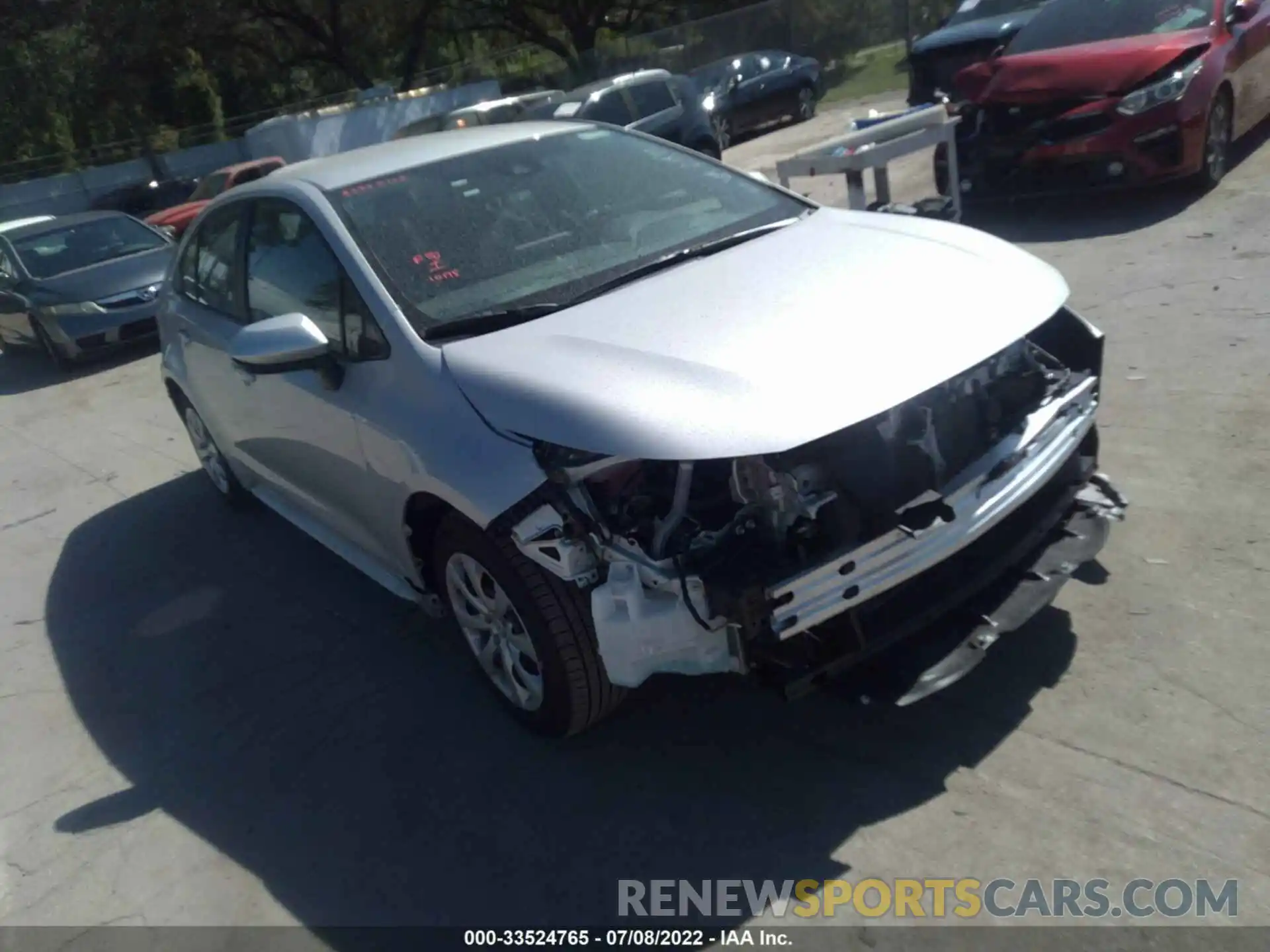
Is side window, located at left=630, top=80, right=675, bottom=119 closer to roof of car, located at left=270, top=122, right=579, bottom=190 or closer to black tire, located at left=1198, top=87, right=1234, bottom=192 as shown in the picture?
black tire, located at left=1198, top=87, right=1234, bottom=192

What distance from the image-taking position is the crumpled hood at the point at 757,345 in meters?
2.89

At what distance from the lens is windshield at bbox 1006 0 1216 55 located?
28.1 feet

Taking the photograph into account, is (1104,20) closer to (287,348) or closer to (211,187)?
(287,348)

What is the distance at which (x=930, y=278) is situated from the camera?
3477mm

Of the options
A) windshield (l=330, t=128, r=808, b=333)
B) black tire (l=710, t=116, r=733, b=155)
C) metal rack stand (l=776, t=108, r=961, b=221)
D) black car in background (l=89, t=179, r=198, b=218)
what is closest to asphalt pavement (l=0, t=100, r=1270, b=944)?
windshield (l=330, t=128, r=808, b=333)

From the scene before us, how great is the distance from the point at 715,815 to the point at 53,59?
143 ft

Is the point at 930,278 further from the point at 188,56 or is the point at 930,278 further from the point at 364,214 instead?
the point at 188,56

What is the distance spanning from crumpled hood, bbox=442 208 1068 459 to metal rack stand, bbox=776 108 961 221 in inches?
79.3

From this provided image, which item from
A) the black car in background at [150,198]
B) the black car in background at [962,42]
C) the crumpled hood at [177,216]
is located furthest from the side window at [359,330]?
the black car in background at [150,198]

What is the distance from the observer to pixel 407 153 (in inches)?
176

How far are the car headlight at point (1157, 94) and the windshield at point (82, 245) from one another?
998 cm

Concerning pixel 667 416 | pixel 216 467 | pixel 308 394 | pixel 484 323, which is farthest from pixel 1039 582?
pixel 216 467

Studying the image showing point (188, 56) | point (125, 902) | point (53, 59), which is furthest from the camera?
point (53, 59)

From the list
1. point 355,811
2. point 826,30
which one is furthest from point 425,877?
point 826,30
